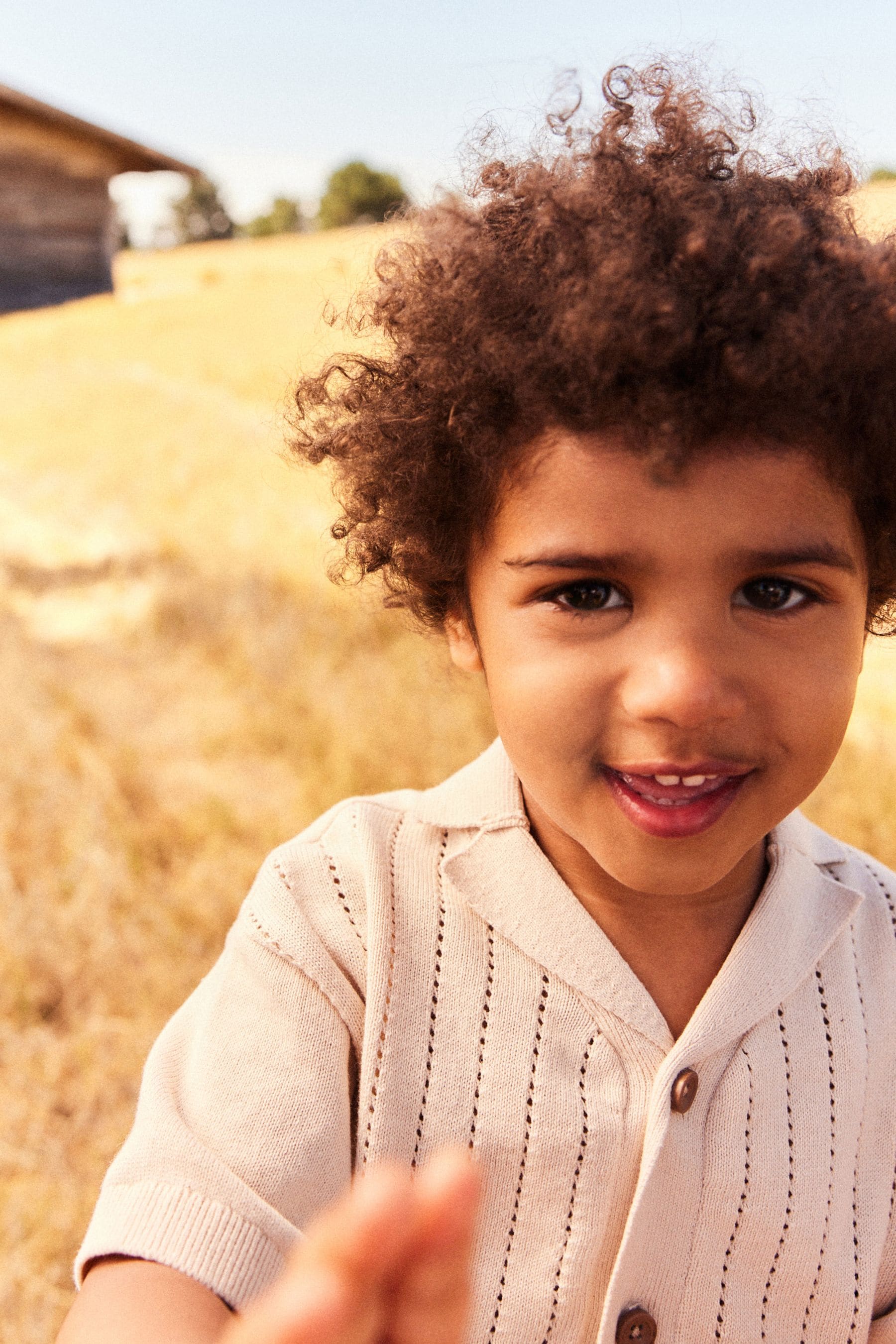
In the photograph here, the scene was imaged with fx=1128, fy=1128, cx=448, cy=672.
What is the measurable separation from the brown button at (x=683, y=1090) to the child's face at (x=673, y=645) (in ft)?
0.55

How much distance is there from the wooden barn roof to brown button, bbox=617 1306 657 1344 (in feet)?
12.6

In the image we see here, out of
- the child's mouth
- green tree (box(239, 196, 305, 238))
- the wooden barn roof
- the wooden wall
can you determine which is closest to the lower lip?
the child's mouth

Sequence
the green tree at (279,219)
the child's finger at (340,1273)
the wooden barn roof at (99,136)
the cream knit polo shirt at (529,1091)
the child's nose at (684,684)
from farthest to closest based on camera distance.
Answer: the green tree at (279,219), the wooden barn roof at (99,136), the cream knit polo shirt at (529,1091), the child's nose at (684,684), the child's finger at (340,1273)

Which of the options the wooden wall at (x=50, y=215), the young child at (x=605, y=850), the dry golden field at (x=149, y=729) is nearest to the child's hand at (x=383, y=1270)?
the young child at (x=605, y=850)

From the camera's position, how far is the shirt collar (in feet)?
3.53

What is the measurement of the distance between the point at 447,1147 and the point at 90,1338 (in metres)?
0.34

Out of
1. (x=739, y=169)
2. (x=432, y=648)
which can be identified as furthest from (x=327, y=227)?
(x=739, y=169)

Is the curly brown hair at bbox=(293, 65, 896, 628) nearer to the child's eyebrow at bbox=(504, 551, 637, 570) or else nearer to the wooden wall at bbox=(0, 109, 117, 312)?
the child's eyebrow at bbox=(504, 551, 637, 570)

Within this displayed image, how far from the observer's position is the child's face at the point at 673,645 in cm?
92

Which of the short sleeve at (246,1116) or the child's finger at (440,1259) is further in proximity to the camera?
the short sleeve at (246,1116)

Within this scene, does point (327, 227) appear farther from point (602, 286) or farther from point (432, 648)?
point (602, 286)

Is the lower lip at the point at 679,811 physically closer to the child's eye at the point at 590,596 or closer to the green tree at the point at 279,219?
the child's eye at the point at 590,596

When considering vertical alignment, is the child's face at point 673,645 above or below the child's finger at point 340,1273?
above

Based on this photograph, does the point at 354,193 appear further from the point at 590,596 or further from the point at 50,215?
the point at 590,596
